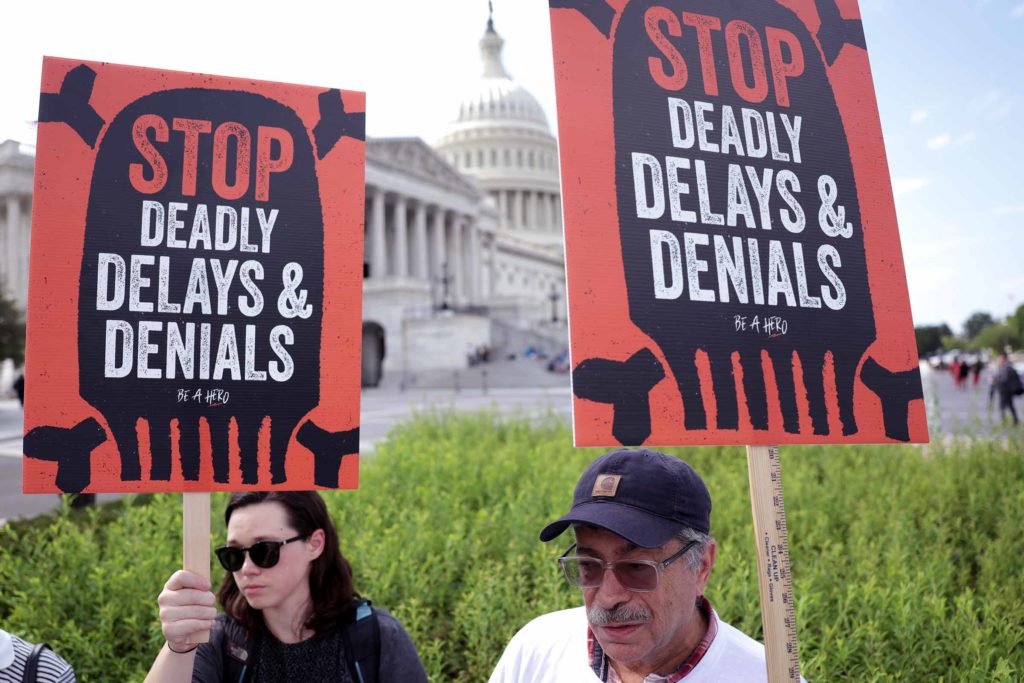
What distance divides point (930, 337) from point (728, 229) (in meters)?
128

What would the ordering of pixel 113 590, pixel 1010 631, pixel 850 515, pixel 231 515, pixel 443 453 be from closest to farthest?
pixel 231 515
pixel 1010 631
pixel 113 590
pixel 850 515
pixel 443 453

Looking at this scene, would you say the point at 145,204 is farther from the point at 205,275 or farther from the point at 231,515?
the point at 231,515

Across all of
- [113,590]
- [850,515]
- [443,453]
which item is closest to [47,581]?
[113,590]

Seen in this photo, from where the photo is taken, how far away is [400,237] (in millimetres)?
51938

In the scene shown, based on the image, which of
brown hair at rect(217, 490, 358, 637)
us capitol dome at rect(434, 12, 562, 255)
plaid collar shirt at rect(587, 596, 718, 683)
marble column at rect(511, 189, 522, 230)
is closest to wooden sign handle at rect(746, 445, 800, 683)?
plaid collar shirt at rect(587, 596, 718, 683)

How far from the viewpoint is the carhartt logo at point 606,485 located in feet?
6.66

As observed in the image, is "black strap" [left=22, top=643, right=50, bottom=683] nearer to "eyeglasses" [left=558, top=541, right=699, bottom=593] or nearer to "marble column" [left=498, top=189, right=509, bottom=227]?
"eyeglasses" [left=558, top=541, right=699, bottom=593]

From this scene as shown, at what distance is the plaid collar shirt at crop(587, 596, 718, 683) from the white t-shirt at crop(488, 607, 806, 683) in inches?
0.6

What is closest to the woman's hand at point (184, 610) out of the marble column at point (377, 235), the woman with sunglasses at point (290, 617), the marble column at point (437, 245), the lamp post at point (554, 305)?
the woman with sunglasses at point (290, 617)

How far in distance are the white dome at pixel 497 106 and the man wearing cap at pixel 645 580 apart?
8955 cm

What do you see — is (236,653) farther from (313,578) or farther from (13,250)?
(13,250)

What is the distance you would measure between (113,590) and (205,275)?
2.52 m

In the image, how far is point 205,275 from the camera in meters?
2.62

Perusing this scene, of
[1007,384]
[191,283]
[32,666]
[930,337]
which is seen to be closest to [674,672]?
[32,666]
